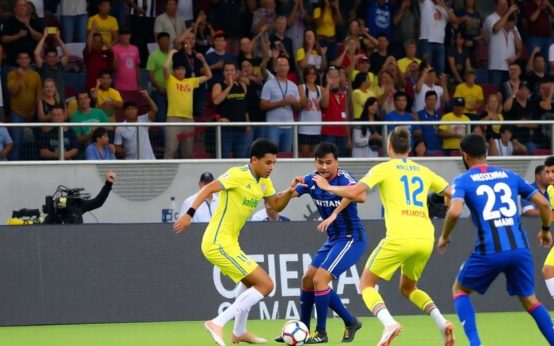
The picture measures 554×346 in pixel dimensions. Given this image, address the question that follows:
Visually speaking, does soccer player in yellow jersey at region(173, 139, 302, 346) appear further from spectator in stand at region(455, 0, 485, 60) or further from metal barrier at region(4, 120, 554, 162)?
spectator in stand at region(455, 0, 485, 60)

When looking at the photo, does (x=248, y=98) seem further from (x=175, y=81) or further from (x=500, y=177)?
(x=500, y=177)

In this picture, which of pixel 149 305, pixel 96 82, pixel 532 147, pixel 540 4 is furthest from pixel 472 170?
pixel 540 4

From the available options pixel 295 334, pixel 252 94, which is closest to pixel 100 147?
pixel 252 94

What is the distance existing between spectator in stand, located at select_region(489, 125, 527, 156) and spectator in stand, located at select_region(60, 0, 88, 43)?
24.2 ft

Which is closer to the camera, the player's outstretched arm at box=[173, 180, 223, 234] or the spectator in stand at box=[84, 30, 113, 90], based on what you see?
the player's outstretched arm at box=[173, 180, 223, 234]

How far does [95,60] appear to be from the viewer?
21.3 m

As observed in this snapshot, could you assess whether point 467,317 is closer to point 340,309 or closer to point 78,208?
point 340,309

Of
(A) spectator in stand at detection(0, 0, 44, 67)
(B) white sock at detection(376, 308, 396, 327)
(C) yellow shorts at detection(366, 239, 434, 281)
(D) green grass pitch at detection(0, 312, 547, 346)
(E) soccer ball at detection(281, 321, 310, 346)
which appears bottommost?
(D) green grass pitch at detection(0, 312, 547, 346)

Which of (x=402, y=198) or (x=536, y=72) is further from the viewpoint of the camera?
(x=536, y=72)

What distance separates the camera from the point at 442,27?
80.1 ft

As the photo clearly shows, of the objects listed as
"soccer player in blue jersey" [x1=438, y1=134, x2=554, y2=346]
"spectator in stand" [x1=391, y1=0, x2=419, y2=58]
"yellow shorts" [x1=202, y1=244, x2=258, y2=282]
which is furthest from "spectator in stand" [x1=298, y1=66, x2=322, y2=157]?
"soccer player in blue jersey" [x1=438, y1=134, x2=554, y2=346]

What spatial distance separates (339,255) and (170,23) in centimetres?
958

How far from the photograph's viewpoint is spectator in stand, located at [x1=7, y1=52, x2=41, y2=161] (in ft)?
66.4

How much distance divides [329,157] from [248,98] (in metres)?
7.21
